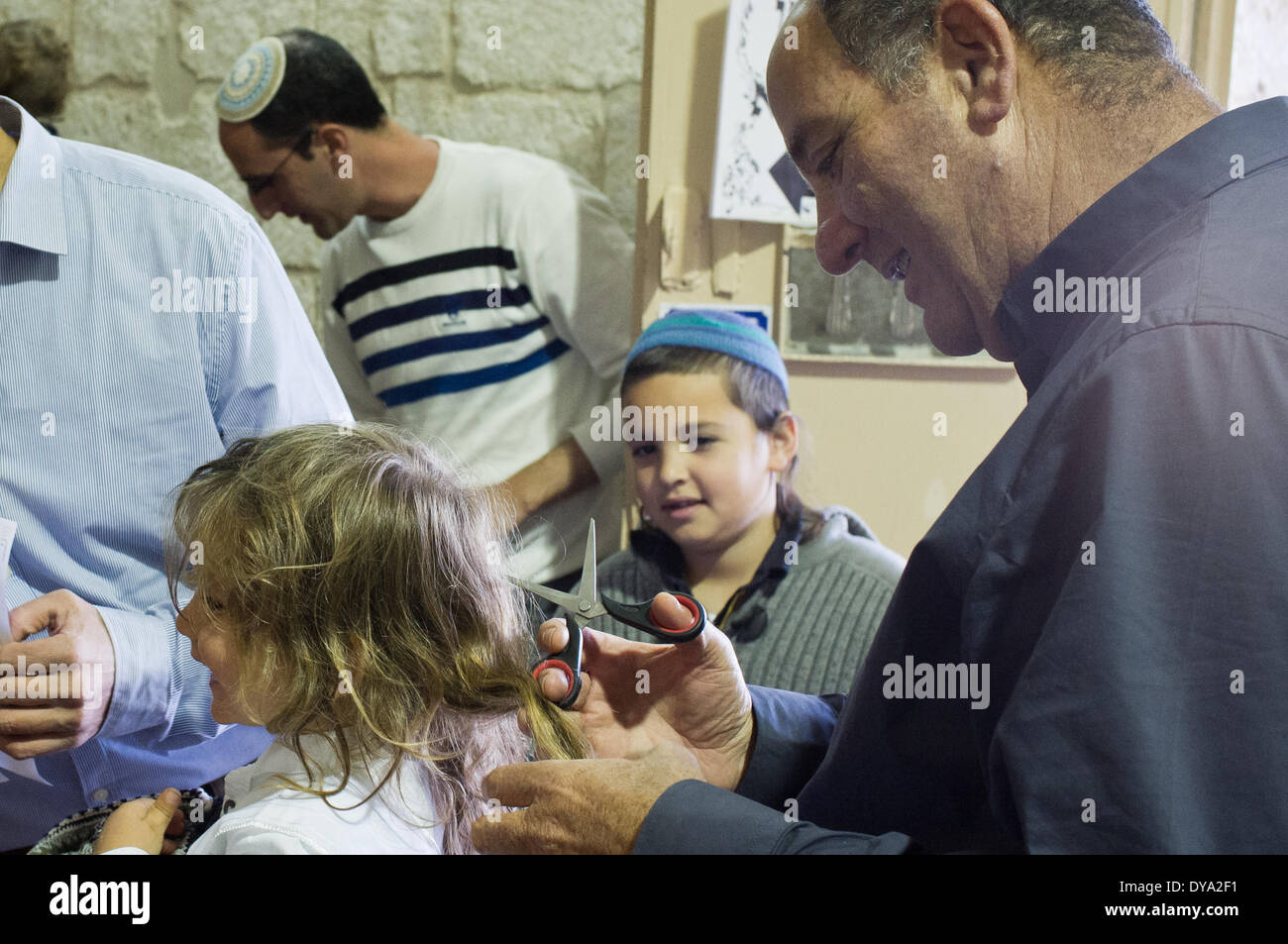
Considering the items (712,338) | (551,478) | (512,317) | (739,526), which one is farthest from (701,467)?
(512,317)

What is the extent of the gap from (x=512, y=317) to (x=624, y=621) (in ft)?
4.38

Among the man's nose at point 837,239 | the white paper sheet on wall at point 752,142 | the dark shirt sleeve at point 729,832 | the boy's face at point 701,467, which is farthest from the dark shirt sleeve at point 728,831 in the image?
the white paper sheet on wall at point 752,142

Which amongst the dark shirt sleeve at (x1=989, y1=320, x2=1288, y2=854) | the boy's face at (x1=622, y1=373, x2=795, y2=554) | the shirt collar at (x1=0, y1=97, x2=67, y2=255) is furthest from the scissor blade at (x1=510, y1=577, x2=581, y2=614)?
the boy's face at (x1=622, y1=373, x2=795, y2=554)

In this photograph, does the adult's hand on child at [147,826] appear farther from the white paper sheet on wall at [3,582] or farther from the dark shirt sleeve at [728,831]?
the dark shirt sleeve at [728,831]

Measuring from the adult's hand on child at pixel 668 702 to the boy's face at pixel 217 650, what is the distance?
0.32 m

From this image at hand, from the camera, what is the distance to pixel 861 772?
0.87m

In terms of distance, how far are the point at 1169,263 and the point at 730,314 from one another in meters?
1.38

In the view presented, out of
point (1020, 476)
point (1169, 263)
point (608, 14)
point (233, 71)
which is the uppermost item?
point (608, 14)

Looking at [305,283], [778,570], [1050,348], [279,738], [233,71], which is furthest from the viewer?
[305,283]

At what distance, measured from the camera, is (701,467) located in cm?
183

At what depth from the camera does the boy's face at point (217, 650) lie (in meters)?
1.04

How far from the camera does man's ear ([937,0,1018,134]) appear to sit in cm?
85
